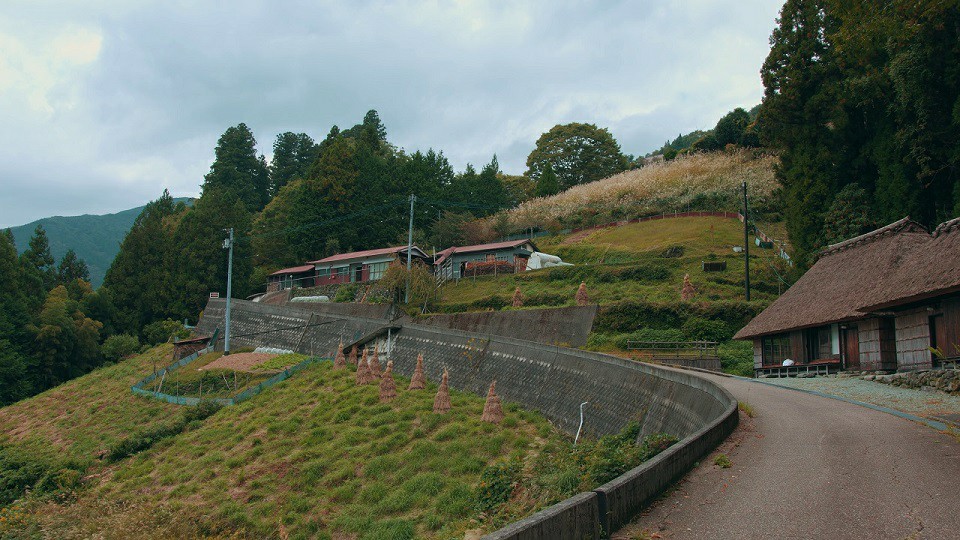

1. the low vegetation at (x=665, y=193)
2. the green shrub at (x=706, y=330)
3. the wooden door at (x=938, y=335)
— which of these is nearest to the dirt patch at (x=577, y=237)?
the low vegetation at (x=665, y=193)

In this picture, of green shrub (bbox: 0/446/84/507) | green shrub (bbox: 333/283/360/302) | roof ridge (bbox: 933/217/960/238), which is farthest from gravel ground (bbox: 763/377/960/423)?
green shrub (bbox: 333/283/360/302)

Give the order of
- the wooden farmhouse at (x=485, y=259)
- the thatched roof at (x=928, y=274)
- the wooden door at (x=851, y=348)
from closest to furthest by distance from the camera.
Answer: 1. the thatched roof at (x=928, y=274)
2. the wooden door at (x=851, y=348)
3. the wooden farmhouse at (x=485, y=259)

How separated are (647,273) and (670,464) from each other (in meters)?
34.4

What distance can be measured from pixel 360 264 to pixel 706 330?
1311 inches

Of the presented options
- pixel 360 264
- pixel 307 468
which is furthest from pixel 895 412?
pixel 360 264

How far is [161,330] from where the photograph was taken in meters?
59.3

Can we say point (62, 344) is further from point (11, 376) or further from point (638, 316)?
point (638, 316)

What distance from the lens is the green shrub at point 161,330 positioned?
58.4 m

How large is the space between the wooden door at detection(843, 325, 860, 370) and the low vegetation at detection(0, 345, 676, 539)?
37.6ft

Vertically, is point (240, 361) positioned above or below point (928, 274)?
below

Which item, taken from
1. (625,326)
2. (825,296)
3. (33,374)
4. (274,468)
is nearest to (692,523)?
(274,468)

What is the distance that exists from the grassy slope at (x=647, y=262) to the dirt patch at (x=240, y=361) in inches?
462

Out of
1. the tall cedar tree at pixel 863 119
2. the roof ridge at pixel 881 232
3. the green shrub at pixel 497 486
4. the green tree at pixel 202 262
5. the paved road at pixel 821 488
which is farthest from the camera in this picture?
the green tree at pixel 202 262

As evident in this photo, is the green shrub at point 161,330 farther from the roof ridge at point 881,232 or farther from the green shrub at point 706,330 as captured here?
the roof ridge at point 881,232
